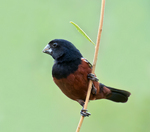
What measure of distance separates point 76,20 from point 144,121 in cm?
251

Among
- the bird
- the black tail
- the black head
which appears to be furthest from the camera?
the black tail

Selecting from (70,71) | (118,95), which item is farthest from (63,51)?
(118,95)

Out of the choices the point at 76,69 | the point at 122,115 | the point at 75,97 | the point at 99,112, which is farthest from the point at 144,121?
the point at 76,69

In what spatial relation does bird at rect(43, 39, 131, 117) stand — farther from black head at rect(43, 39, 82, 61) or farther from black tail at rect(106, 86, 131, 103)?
black tail at rect(106, 86, 131, 103)

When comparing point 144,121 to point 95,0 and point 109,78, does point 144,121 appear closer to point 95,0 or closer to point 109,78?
point 109,78

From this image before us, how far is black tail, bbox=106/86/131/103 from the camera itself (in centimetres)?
460

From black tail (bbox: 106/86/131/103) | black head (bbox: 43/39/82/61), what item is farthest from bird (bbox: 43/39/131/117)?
black tail (bbox: 106/86/131/103)

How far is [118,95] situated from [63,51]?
1.51 m

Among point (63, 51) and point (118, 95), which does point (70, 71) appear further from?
point (118, 95)

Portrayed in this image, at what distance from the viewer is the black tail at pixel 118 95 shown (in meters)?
4.60

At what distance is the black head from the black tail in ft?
4.16

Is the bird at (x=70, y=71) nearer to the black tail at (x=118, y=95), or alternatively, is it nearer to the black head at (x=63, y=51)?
the black head at (x=63, y=51)

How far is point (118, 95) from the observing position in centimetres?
462

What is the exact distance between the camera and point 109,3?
207 inches
